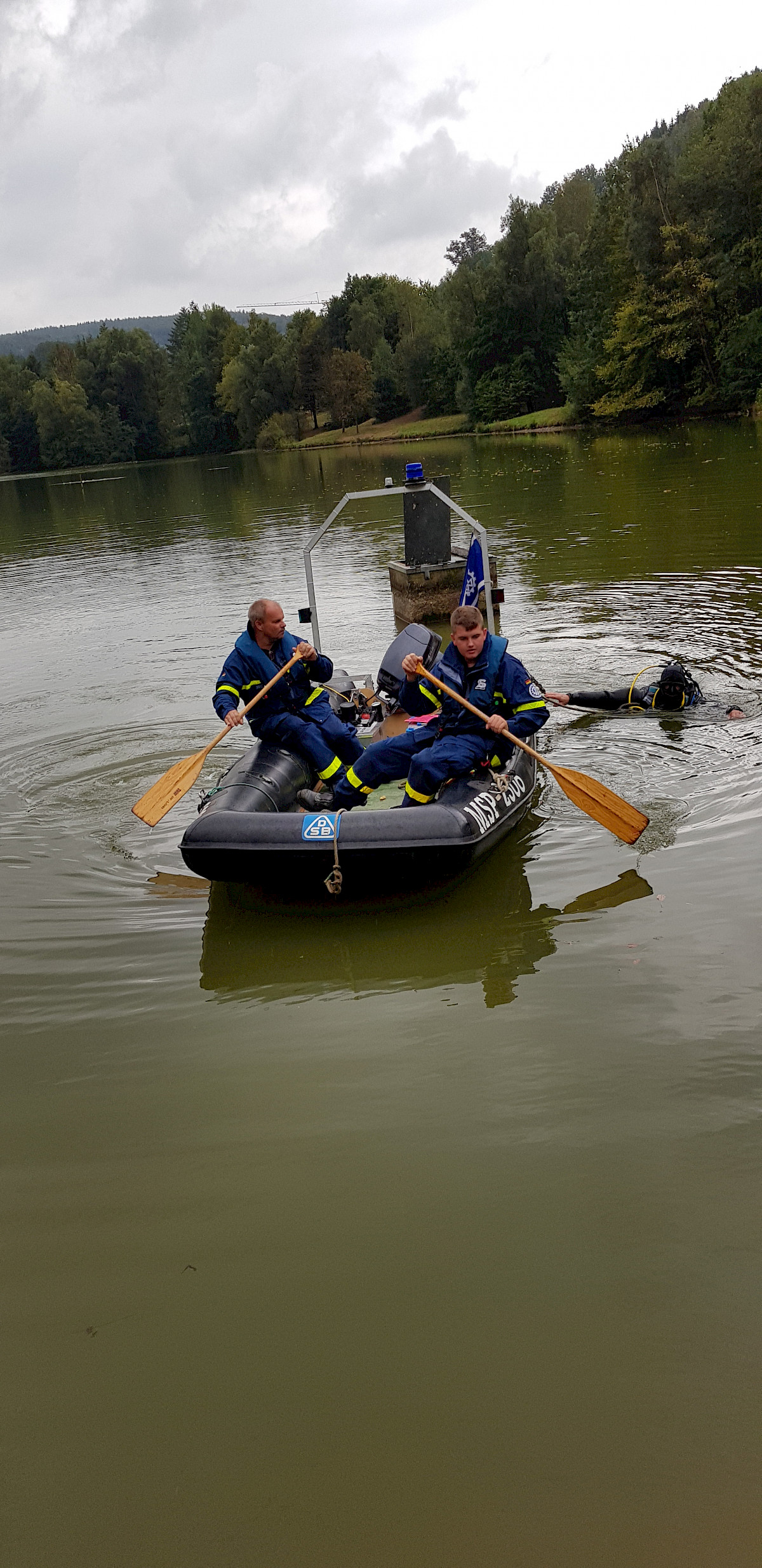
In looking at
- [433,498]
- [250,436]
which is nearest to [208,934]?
[433,498]

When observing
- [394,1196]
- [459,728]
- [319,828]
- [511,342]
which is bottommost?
[394,1196]

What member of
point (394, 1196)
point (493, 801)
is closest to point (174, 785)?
point (493, 801)

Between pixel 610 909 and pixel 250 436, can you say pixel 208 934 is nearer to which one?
pixel 610 909

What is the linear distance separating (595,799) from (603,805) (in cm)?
6

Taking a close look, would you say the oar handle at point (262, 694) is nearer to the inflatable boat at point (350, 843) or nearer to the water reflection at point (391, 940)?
the inflatable boat at point (350, 843)

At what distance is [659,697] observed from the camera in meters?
8.30

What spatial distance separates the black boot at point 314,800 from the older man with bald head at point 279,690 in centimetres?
29

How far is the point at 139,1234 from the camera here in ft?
11.4

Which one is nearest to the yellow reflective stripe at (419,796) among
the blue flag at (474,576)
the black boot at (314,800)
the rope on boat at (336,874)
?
the black boot at (314,800)

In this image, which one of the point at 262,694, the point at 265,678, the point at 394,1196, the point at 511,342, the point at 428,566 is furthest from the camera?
the point at 511,342

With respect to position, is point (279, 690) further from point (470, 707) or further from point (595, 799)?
point (595, 799)

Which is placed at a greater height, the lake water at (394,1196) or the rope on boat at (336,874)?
the rope on boat at (336,874)

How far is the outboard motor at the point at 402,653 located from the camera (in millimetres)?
8328

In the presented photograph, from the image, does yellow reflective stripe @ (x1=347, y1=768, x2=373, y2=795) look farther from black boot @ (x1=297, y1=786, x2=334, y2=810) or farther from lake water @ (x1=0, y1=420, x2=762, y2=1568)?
lake water @ (x1=0, y1=420, x2=762, y2=1568)
